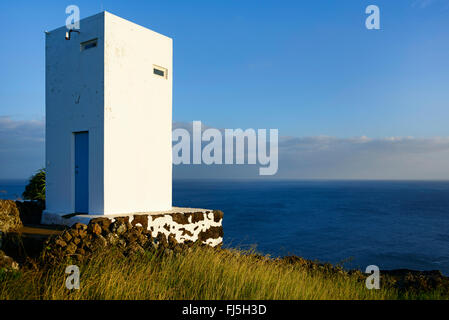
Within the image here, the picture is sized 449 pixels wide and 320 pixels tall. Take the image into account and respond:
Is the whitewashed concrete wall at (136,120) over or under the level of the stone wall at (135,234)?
over

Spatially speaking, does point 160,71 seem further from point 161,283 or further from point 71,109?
point 161,283

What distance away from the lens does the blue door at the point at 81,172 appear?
8.61 m

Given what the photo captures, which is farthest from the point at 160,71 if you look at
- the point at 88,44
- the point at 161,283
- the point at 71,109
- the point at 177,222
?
the point at 161,283

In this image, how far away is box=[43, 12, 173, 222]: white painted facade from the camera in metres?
8.28

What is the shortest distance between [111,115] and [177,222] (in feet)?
10.7

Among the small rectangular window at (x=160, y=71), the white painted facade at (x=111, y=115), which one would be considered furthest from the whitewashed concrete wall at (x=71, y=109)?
the small rectangular window at (x=160, y=71)

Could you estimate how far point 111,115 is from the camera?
8367 mm

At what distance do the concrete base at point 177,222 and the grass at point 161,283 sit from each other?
2435mm

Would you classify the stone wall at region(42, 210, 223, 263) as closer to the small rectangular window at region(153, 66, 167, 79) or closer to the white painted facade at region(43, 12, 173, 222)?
the white painted facade at region(43, 12, 173, 222)

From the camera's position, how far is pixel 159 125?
385 inches

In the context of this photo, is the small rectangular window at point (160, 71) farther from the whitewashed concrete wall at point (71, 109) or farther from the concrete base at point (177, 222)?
the concrete base at point (177, 222)

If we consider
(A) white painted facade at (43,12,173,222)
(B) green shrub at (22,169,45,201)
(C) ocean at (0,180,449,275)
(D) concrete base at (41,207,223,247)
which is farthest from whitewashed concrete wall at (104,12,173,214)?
(C) ocean at (0,180,449,275)

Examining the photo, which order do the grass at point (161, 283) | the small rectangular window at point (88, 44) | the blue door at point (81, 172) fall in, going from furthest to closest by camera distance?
the blue door at point (81, 172), the small rectangular window at point (88, 44), the grass at point (161, 283)
